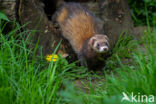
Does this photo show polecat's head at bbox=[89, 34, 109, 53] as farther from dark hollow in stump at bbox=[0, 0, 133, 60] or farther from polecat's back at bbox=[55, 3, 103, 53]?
dark hollow in stump at bbox=[0, 0, 133, 60]

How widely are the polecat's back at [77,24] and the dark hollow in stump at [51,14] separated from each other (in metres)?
0.16

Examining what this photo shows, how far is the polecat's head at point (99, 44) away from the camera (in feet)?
14.0

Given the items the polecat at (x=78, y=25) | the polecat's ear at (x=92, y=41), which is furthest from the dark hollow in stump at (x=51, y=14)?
the polecat's ear at (x=92, y=41)

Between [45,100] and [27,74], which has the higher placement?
[27,74]

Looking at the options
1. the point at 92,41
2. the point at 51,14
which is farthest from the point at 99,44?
the point at 51,14

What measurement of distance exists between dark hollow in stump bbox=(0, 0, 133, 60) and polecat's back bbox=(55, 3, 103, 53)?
163 millimetres

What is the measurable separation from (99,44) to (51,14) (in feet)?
5.85

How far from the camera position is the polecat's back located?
4984 millimetres

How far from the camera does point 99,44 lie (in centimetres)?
438

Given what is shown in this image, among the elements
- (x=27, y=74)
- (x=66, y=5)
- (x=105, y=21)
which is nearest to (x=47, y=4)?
(x=66, y=5)

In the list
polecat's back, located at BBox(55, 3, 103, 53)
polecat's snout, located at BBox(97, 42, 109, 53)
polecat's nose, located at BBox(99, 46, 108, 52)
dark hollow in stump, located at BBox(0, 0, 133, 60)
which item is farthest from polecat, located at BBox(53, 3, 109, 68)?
polecat's nose, located at BBox(99, 46, 108, 52)

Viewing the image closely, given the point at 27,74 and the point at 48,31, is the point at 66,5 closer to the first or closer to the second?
the point at 48,31

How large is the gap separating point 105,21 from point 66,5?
32.0 inches

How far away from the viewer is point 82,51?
4863 millimetres
